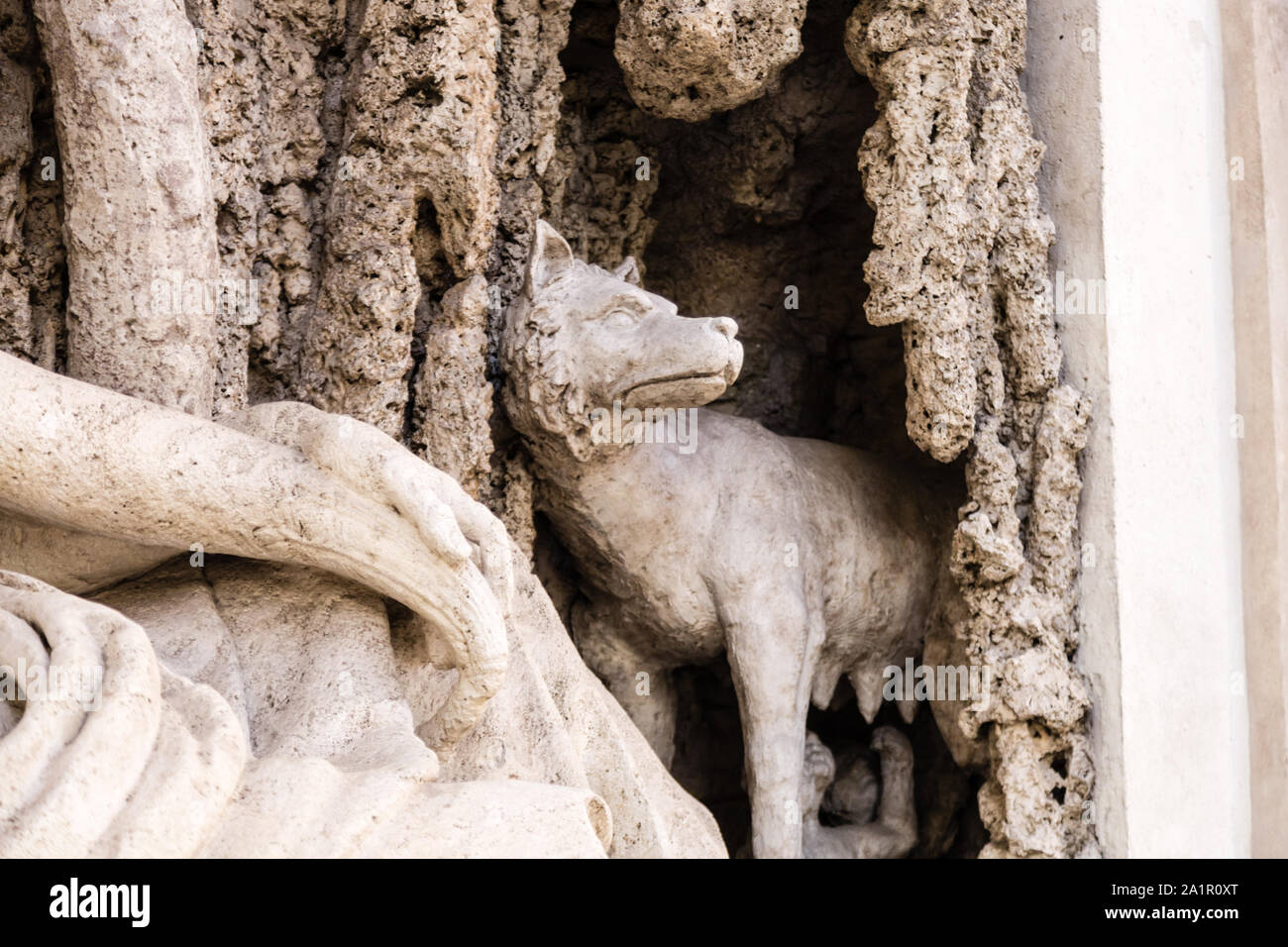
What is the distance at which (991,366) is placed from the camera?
287 centimetres

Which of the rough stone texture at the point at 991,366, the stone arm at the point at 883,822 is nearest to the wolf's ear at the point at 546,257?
the rough stone texture at the point at 991,366

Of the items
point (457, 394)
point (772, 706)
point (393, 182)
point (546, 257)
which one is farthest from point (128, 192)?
point (772, 706)

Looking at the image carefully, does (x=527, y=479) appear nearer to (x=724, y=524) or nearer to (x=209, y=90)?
(x=724, y=524)

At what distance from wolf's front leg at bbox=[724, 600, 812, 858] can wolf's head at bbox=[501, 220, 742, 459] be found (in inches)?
17.0

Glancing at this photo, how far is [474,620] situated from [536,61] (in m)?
1.19

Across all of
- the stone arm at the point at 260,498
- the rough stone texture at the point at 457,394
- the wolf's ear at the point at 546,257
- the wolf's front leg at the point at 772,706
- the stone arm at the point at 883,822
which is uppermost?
the wolf's ear at the point at 546,257

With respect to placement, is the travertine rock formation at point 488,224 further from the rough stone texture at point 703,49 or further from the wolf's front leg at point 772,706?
the wolf's front leg at point 772,706

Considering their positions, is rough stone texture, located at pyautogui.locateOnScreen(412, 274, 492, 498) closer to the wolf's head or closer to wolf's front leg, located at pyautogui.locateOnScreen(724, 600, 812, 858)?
the wolf's head

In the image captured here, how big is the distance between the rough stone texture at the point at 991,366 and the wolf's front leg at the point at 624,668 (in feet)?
1.75

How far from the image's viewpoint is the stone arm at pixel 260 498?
6.66 ft

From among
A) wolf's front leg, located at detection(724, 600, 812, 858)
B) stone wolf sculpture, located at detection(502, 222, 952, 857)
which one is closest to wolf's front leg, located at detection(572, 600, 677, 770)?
stone wolf sculpture, located at detection(502, 222, 952, 857)

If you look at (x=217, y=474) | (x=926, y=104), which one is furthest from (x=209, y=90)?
(x=926, y=104)

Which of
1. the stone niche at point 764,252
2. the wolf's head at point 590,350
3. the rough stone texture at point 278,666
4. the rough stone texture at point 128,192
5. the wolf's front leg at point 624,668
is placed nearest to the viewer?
the rough stone texture at point 278,666

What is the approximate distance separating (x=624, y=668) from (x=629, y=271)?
2.32ft
